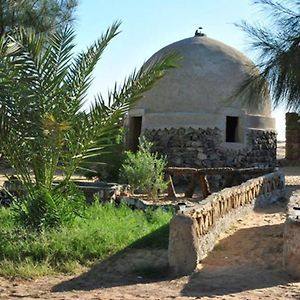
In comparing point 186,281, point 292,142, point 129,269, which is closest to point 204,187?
point 129,269

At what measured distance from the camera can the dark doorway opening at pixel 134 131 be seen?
17.3m

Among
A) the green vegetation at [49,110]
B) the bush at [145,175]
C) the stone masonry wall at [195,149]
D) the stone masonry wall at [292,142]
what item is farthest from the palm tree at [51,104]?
the stone masonry wall at [292,142]

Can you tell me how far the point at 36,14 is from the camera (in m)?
16.4

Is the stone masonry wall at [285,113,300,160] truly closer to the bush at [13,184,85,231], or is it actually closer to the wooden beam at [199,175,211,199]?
the wooden beam at [199,175,211,199]

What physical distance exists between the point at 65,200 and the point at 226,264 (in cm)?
245

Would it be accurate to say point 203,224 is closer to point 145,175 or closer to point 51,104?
point 51,104

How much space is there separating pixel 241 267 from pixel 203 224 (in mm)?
753

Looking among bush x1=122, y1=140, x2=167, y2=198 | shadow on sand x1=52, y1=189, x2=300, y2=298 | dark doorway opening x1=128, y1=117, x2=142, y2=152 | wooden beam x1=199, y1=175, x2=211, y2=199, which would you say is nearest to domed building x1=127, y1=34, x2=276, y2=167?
dark doorway opening x1=128, y1=117, x2=142, y2=152

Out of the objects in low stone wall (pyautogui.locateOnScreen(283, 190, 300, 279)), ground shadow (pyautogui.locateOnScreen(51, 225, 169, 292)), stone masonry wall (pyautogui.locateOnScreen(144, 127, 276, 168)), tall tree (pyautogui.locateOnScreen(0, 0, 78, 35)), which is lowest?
ground shadow (pyautogui.locateOnScreen(51, 225, 169, 292))

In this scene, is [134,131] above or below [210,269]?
above

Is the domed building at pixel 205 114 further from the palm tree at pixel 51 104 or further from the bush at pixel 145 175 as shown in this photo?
the palm tree at pixel 51 104

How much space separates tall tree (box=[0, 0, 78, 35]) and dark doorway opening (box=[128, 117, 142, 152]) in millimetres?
3667

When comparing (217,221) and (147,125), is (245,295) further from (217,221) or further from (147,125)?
(147,125)

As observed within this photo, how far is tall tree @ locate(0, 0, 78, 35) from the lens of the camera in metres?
16.0
